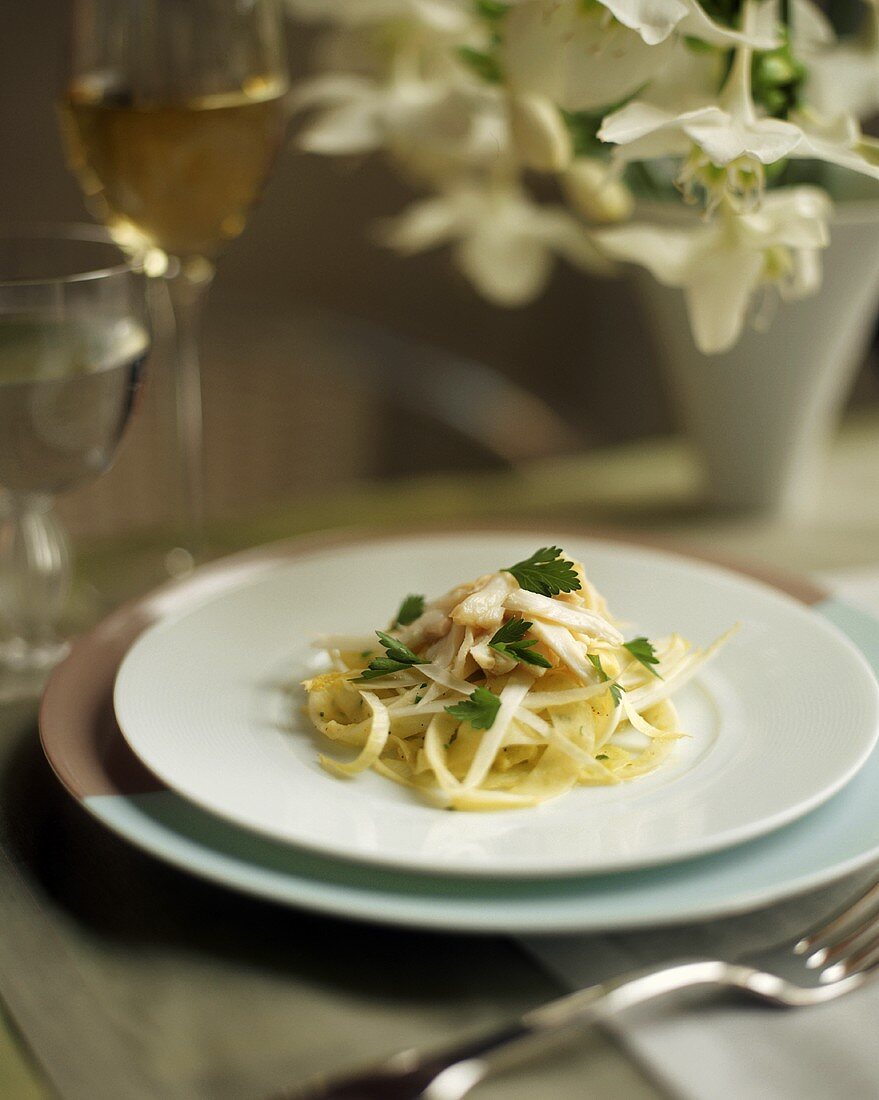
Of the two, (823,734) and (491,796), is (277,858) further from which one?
(823,734)

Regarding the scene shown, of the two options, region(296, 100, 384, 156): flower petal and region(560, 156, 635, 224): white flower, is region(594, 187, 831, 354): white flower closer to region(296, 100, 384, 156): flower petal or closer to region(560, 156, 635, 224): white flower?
region(560, 156, 635, 224): white flower

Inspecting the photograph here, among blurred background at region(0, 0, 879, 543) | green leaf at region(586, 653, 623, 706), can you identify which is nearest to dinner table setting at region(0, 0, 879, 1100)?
green leaf at region(586, 653, 623, 706)

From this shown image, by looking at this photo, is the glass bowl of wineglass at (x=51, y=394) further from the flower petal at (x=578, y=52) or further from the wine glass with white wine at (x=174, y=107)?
the flower petal at (x=578, y=52)

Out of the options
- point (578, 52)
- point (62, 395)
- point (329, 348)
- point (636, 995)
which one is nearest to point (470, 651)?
point (636, 995)

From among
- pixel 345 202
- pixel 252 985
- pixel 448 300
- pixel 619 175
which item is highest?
pixel 619 175

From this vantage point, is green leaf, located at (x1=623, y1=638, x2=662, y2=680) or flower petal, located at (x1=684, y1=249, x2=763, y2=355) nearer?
green leaf, located at (x1=623, y1=638, x2=662, y2=680)

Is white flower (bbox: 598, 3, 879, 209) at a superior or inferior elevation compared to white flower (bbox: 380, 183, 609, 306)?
superior

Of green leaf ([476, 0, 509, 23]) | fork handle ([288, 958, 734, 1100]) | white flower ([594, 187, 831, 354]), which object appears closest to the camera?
fork handle ([288, 958, 734, 1100])

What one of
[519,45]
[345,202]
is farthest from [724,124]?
[345,202]

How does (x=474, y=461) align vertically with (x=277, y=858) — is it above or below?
below
